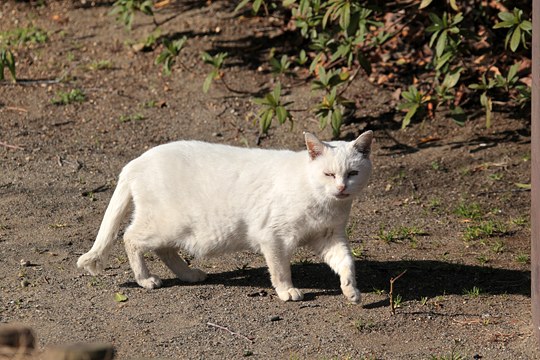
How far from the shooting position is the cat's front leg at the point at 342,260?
514 cm

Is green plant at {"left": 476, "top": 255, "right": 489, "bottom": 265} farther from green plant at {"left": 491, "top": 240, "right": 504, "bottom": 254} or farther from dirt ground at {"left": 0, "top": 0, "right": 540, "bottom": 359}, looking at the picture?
green plant at {"left": 491, "top": 240, "right": 504, "bottom": 254}

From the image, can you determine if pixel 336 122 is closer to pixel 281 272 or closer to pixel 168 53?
pixel 168 53

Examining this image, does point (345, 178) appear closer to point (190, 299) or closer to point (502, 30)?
point (190, 299)

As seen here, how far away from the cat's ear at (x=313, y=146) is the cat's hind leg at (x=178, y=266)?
110 cm

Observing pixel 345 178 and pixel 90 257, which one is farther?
pixel 90 257

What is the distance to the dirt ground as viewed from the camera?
497 cm

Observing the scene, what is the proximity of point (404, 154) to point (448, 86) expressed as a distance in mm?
718

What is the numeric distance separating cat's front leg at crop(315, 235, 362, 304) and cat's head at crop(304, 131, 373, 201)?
0.32m

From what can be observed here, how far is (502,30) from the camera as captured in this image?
359 inches

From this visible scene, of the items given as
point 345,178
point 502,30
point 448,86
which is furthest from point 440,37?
point 345,178

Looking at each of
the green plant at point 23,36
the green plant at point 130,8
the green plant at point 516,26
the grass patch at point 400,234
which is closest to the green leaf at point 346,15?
the green plant at point 516,26

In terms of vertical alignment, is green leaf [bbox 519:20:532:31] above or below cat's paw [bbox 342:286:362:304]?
above

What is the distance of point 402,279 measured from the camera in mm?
5762

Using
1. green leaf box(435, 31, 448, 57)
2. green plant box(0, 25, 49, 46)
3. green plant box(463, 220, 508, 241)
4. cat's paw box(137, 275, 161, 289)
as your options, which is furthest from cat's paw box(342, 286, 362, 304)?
green plant box(0, 25, 49, 46)
